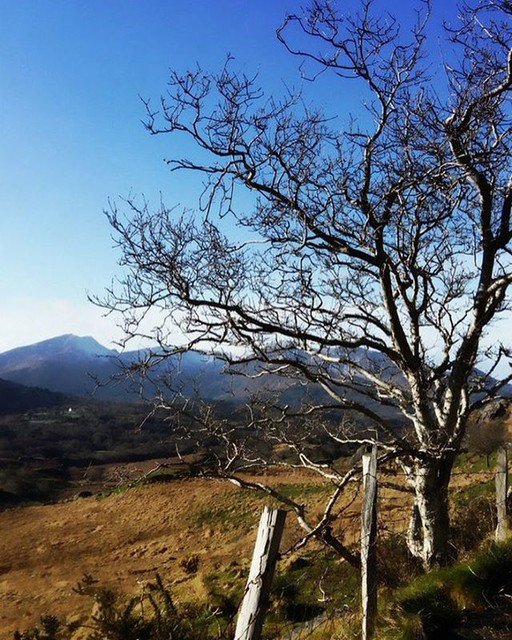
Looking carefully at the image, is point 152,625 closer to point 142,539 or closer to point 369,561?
point 369,561

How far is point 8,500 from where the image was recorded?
2581 centimetres

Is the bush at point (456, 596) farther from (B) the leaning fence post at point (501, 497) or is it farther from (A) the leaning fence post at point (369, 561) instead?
→ (B) the leaning fence post at point (501, 497)

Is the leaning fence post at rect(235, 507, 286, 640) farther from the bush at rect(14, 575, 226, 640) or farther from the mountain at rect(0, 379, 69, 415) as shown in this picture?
the mountain at rect(0, 379, 69, 415)

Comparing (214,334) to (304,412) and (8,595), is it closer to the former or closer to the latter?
(304,412)

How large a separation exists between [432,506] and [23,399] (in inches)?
2899

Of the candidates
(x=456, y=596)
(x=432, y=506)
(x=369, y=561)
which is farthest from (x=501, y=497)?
(x=369, y=561)

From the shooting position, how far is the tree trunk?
20.6 feet

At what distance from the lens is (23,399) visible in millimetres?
71062

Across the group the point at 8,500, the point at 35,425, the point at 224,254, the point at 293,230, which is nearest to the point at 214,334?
the point at 224,254

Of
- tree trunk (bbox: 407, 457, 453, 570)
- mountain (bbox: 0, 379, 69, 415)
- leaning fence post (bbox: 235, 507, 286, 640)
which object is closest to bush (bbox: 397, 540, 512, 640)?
tree trunk (bbox: 407, 457, 453, 570)

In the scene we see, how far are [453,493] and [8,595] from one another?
11011 mm

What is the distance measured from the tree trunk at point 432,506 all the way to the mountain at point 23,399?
220 ft

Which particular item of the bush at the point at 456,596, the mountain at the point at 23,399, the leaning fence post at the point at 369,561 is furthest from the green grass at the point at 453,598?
the mountain at the point at 23,399

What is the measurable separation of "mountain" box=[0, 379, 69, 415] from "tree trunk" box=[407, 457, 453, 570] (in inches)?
2640
